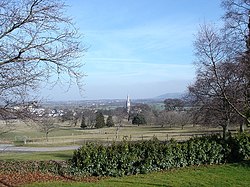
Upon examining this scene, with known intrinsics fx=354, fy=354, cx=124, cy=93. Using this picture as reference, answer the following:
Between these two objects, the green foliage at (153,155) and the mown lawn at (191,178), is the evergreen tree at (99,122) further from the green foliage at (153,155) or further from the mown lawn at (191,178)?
the mown lawn at (191,178)

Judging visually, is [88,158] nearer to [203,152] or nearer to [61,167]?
[61,167]

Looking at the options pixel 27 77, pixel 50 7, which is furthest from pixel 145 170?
pixel 50 7

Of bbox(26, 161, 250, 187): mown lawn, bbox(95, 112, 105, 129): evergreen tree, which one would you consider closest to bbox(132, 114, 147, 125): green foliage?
bbox(95, 112, 105, 129): evergreen tree

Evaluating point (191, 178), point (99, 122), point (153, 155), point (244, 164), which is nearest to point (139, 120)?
point (99, 122)

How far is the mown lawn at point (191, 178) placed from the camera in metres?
12.6

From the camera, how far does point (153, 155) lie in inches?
635

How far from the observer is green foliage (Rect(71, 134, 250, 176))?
595 inches

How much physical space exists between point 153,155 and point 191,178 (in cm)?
274

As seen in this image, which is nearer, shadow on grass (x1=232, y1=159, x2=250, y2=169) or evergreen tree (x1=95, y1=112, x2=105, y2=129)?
shadow on grass (x1=232, y1=159, x2=250, y2=169)

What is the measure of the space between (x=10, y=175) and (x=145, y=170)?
566 centimetres

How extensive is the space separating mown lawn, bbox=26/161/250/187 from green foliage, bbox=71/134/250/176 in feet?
2.31

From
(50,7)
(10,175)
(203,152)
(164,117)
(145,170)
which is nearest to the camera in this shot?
(50,7)

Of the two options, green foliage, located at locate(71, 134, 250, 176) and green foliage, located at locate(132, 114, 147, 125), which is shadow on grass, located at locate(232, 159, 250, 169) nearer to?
green foliage, located at locate(71, 134, 250, 176)

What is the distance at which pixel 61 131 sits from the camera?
72.9 meters
